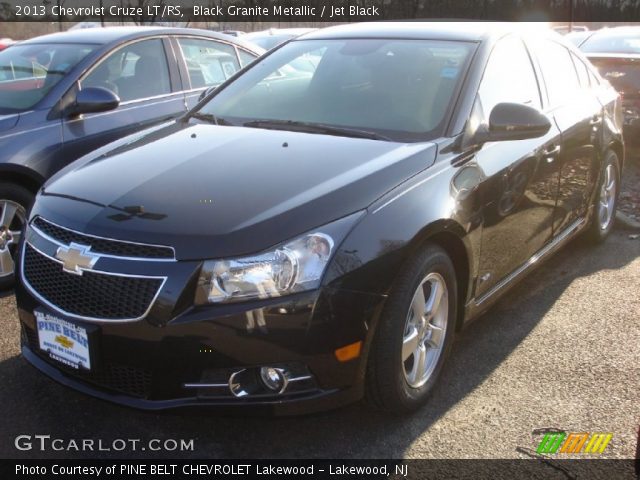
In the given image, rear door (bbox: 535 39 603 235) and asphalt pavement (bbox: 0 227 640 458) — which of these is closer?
asphalt pavement (bbox: 0 227 640 458)

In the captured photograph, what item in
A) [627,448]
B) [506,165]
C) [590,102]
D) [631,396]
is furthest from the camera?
[590,102]

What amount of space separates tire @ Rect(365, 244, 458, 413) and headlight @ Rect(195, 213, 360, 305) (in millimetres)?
389

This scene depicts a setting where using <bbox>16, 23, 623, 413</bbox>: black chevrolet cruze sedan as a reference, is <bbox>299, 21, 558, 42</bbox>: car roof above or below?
above

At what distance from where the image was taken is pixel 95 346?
100 inches

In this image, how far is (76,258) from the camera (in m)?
2.61

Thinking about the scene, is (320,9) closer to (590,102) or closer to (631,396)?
(590,102)

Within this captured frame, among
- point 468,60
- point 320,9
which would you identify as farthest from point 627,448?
point 320,9

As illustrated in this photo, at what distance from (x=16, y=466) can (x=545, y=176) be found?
3.01 meters

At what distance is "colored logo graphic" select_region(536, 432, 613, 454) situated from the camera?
2826mm

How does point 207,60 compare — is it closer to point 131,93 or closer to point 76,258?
point 131,93

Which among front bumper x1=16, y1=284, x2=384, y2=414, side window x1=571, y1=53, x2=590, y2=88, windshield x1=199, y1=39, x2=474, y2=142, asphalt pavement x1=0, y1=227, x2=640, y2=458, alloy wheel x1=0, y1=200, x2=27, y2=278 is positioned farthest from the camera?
side window x1=571, y1=53, x2=590, y2=88

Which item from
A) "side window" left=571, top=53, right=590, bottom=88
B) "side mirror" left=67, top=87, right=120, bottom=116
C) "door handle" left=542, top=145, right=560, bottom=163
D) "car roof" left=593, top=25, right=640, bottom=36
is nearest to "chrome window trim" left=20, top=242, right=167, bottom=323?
"side mirror" left=67, top=87, right=120, bottom=116

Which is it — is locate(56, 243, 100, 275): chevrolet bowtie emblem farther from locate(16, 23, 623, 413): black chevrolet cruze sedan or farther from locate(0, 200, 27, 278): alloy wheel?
locate(0, 200, 27, 278): alloy wheel

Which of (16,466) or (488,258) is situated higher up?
(488,258)
